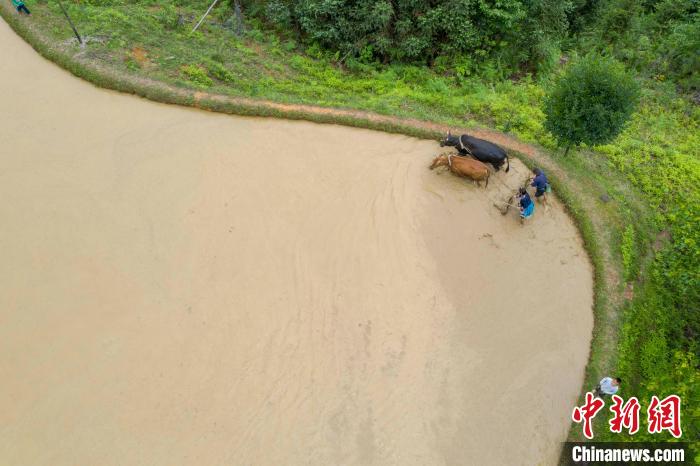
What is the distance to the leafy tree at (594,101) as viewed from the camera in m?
9.91

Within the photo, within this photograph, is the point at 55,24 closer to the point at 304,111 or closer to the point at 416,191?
the point at 304,111

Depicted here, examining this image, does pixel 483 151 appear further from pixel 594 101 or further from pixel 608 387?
pixel 608 387

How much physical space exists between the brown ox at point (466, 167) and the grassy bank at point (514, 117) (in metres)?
1.73

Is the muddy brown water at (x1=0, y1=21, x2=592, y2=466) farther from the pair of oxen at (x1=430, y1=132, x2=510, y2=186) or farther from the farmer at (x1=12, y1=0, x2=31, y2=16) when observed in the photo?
the farmer at (x1=12, y1=0, x2=31, y2=16)

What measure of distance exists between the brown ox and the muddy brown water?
334mm

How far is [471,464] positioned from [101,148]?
11.4 m

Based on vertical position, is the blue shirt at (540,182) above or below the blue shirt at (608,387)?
above

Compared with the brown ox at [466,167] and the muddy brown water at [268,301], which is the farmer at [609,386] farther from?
the brown ox at [466,167]

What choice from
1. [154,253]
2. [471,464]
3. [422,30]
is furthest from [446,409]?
[422,30]

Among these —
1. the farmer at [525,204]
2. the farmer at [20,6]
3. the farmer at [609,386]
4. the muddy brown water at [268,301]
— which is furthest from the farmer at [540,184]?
the farmer at [20,6]

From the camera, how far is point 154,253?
30.3ft

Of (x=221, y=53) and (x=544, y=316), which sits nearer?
(x=544, y=316)

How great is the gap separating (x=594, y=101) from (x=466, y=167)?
131 inches

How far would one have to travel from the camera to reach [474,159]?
10719 millimetres
